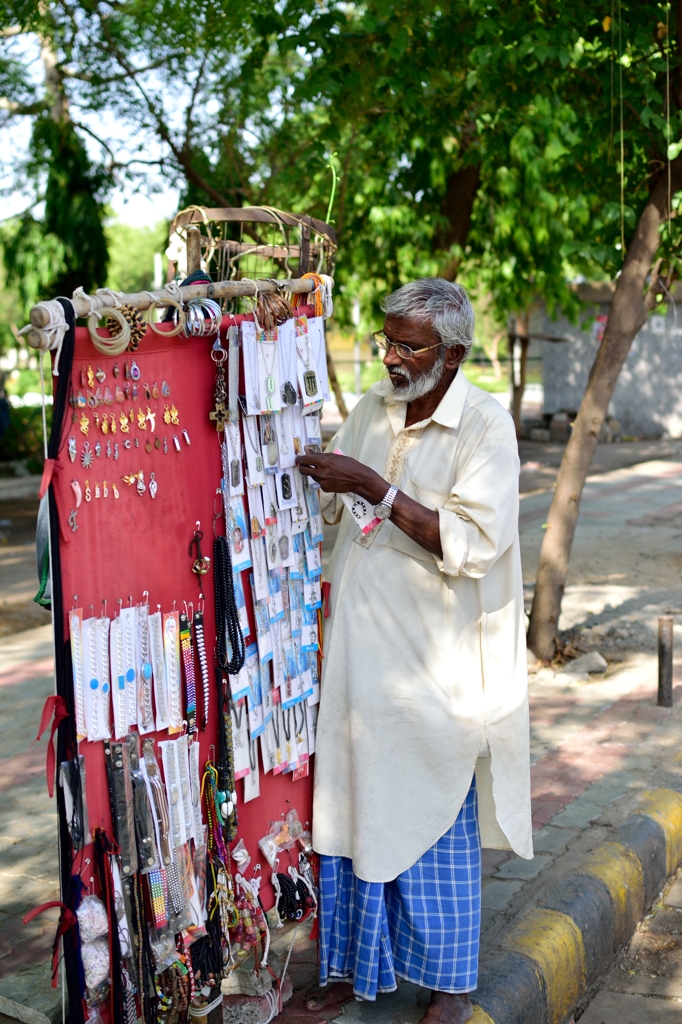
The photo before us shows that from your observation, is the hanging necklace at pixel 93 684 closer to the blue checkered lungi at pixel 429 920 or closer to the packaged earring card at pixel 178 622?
the packaged earring card at pixel 178 622

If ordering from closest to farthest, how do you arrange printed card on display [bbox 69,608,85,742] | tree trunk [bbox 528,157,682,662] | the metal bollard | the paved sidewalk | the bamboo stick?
the bamboo stick
printed card on display [bbox 69,608,85,742]
the paved sidewalk
the metal bollard
tree trunk [bbox 528,157,682,662]

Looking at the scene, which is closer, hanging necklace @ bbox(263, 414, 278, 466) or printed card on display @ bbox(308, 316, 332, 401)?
hanging necklace @ bbox(263, 414, 278, 466)

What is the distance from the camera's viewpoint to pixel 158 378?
232 cm

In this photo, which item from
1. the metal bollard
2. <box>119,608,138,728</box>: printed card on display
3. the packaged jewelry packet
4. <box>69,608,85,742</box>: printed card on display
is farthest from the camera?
the metal bollard

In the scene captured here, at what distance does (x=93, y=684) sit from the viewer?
A: 7.04ft

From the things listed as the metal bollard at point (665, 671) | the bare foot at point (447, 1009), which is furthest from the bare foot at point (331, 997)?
the metal bollard at point (665, 671)

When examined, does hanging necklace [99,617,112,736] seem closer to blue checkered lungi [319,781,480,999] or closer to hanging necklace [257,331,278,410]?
hanging necklace [257,331,278,410]

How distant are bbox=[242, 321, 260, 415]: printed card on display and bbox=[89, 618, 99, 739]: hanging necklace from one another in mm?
679

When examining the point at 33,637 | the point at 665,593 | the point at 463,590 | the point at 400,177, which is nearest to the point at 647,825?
the point at 463,590

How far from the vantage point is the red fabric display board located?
2100 mm

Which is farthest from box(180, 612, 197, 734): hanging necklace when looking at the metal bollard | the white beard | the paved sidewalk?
the metal bollard

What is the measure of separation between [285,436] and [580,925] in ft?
6.09

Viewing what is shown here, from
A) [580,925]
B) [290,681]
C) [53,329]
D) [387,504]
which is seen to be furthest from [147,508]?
[580,925]

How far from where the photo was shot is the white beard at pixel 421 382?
2.62 meters
